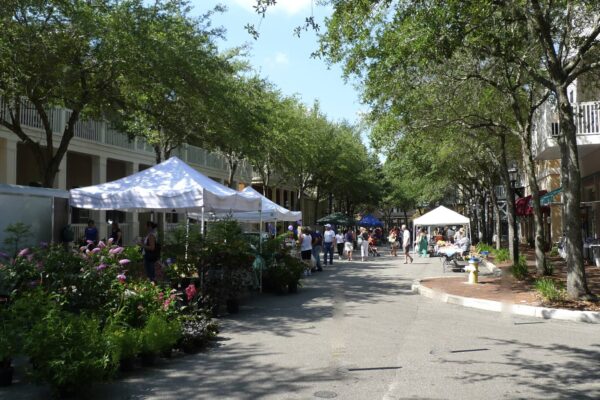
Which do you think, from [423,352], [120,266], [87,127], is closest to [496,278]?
[423,352]

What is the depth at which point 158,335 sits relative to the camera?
6.71 metres

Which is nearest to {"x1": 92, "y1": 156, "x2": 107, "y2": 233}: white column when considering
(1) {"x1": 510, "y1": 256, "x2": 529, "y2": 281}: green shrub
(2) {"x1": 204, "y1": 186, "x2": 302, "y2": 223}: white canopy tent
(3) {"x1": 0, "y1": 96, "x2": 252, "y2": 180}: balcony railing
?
(3) {"x1": 0, "y1": 96, "x2": 252, "y2": 180}: balcony railing

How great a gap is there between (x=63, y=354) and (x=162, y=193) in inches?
273

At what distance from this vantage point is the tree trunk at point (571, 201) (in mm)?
11586

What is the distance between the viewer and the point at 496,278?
664 inches

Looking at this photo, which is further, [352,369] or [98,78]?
[98,78]

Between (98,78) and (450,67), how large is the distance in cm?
1002

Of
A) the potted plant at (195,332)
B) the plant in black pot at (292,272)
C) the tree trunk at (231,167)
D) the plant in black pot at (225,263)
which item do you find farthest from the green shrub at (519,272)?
the tree trunk at (231,167)

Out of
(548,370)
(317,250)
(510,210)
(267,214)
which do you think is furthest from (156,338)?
(510,210)

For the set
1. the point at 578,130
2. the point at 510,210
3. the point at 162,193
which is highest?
the point at 578,130

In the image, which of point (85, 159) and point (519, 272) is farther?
point (85, 159)

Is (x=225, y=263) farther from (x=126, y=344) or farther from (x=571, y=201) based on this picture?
(x=571, y=201)

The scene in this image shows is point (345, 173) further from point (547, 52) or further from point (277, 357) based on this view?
point (277, 357)

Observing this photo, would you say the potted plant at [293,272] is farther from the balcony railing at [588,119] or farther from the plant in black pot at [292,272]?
the balcony railing at [588,119]
